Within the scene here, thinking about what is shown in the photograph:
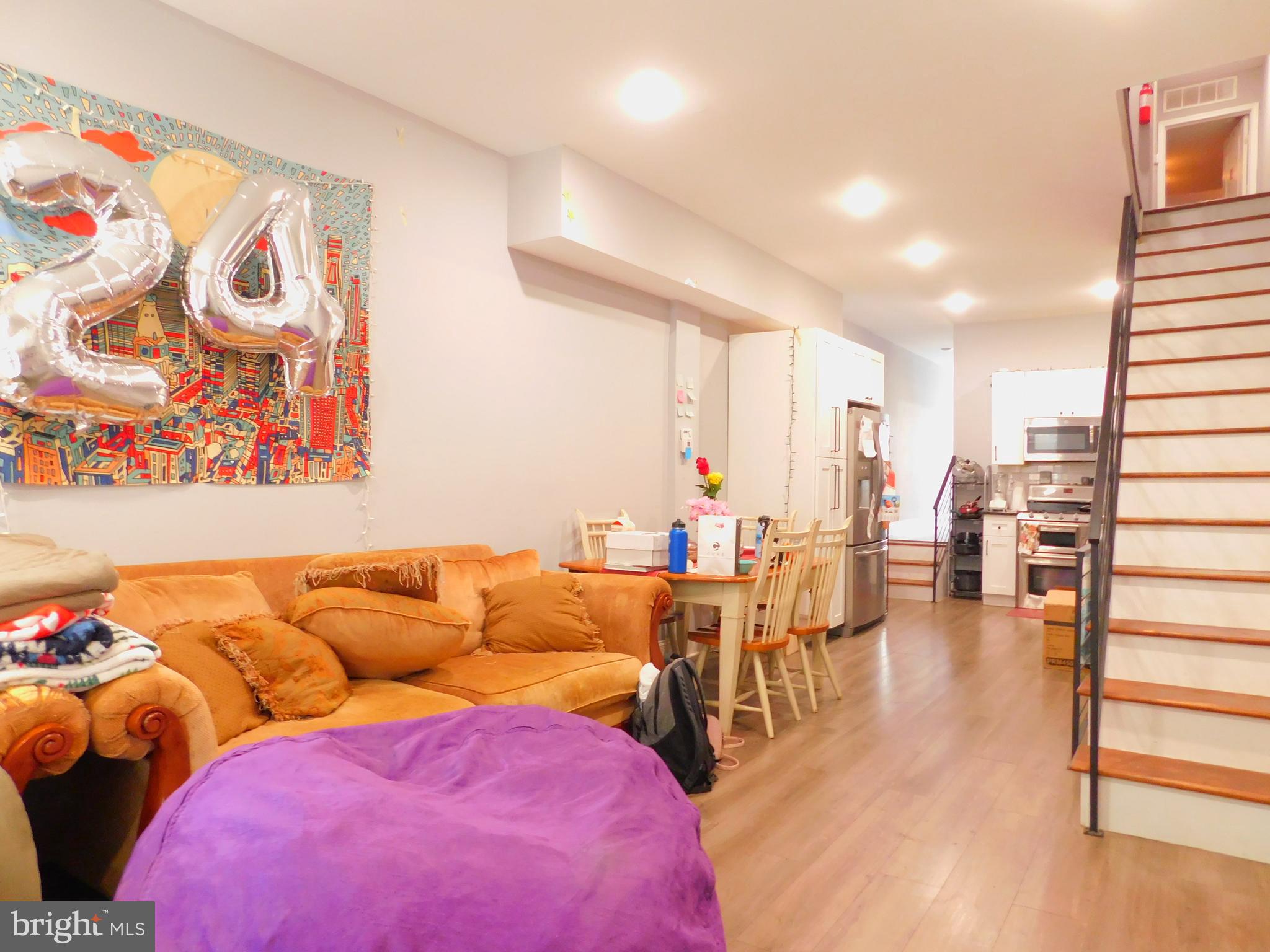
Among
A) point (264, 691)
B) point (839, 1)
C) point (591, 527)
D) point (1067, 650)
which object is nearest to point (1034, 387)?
point (1067, 650)

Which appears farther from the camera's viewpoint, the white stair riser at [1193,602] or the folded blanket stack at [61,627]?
the white stair riser at [1193,602]

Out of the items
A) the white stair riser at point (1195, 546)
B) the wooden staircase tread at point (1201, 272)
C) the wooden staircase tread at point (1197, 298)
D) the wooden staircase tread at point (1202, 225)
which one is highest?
the wooden staircase tread at point (1202, 225)

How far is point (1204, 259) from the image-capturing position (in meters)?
4.66

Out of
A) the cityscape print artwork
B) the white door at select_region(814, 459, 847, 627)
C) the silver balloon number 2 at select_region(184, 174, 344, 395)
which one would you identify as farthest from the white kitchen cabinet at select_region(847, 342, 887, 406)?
the silver balloon number 2 at select_region(184, 174, 344, 395)

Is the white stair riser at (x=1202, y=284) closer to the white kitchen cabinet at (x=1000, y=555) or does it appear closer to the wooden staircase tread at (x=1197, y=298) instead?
the wooden staircase tread at (x=1197, y=298)

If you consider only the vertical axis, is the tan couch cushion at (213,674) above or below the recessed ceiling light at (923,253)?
below

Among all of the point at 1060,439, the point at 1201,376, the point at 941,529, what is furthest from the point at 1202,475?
the point at 941,529

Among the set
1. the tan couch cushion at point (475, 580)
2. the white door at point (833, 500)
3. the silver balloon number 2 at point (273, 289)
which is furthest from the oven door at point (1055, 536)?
the silver balloon number 2 at point (273, 289)

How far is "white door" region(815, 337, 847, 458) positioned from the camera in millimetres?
5793

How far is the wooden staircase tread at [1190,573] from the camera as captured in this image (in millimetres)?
3051

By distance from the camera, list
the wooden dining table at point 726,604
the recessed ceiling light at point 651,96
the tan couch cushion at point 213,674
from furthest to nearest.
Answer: the wooden dining table at point 726,604 → the recessed ceiling light at point 651,96 → the tan couch cushion at point 213,674

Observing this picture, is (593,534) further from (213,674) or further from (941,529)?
(941,529)

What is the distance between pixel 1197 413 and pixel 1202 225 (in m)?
1.66

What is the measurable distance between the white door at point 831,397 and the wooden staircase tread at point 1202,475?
90.3 inches
